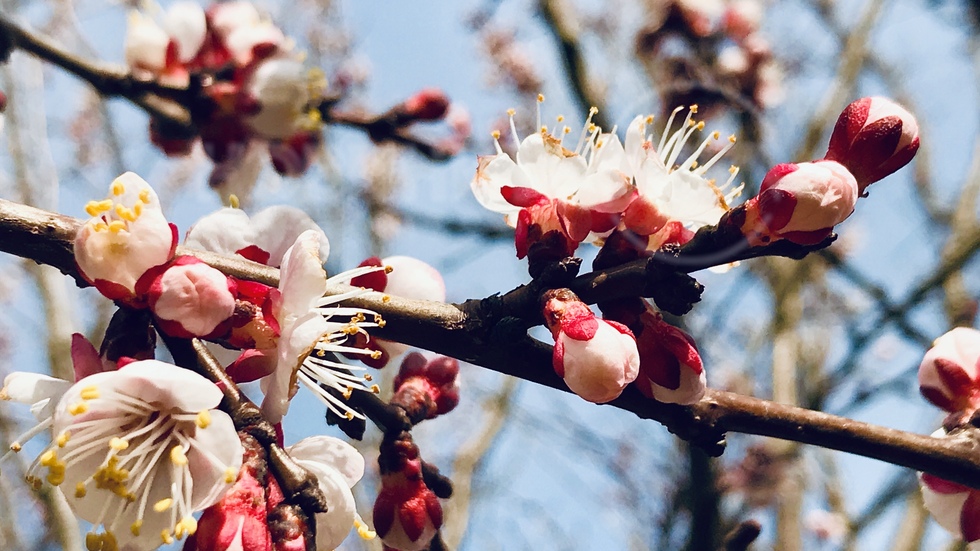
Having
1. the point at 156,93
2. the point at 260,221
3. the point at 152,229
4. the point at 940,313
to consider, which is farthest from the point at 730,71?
the point at 152,229

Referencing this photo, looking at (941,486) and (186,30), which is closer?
(941,486)

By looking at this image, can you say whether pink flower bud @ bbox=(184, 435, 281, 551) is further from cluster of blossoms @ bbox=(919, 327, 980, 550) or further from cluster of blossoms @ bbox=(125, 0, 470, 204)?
cluster of blossoms @ bbox=(125, 0, 470, 204)

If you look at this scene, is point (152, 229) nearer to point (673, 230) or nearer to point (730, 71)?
point (673, 230)

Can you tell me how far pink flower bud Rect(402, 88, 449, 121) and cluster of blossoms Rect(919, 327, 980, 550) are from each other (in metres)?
1.37

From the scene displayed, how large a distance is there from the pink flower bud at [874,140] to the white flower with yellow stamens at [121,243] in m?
0.86

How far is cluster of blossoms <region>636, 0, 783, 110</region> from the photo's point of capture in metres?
4.22

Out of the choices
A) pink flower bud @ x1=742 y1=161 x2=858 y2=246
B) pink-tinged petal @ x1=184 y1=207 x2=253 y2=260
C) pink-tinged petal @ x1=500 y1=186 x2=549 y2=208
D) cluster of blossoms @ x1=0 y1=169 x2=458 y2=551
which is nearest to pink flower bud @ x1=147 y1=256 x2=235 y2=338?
cluster of blossoms @ x1=0 y1=169 x2=458 y2=551

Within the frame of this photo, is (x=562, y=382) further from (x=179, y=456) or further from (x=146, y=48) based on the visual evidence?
(x=146, y=48)

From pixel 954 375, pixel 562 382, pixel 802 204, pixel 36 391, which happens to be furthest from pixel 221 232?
pixel 954 375

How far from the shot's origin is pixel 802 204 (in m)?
0.95

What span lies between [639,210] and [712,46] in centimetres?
364

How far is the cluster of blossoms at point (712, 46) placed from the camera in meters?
4.22

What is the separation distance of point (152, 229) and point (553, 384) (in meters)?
0.54

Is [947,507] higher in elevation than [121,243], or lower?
higher
